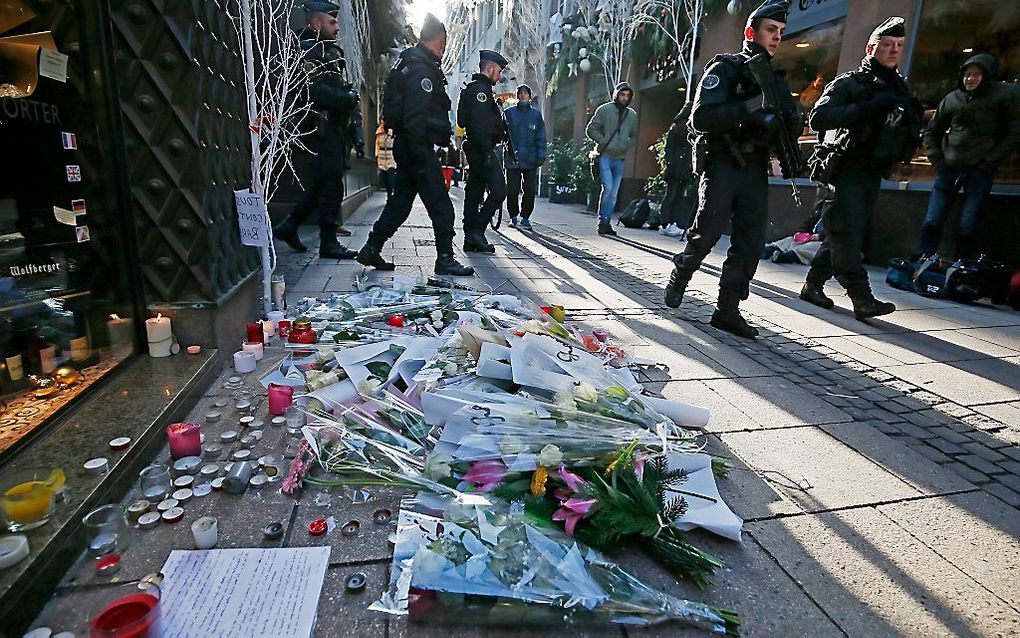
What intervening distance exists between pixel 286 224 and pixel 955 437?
236 inches

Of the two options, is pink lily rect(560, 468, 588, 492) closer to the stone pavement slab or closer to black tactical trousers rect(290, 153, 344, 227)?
the stone pavement slab

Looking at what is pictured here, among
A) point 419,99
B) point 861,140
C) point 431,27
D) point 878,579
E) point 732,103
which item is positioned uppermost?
point 431,27

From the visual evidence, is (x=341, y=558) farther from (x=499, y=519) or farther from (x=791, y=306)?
(x=791, y=306)

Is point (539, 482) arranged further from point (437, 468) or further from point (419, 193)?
point (419, 193)

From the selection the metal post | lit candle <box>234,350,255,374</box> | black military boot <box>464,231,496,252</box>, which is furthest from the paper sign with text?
black military boot <box>464,231,496,252</box>

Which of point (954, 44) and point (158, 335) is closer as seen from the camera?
point (158, 335)

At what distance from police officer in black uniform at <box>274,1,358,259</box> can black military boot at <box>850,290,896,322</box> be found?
4806mm

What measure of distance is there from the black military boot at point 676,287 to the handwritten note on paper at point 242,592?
3563 mm

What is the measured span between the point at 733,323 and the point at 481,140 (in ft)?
12.6

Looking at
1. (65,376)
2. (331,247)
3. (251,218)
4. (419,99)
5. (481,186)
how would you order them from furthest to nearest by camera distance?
1. (481,186)
2. (331,247)
3. (419,99)
4. (251,218)
5. (65,376)

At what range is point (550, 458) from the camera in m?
1.89

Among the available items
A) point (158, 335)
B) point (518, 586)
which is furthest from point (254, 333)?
point (518, 586)

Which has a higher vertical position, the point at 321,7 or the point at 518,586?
the point at 321,7

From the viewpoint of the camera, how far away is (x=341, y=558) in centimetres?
166
